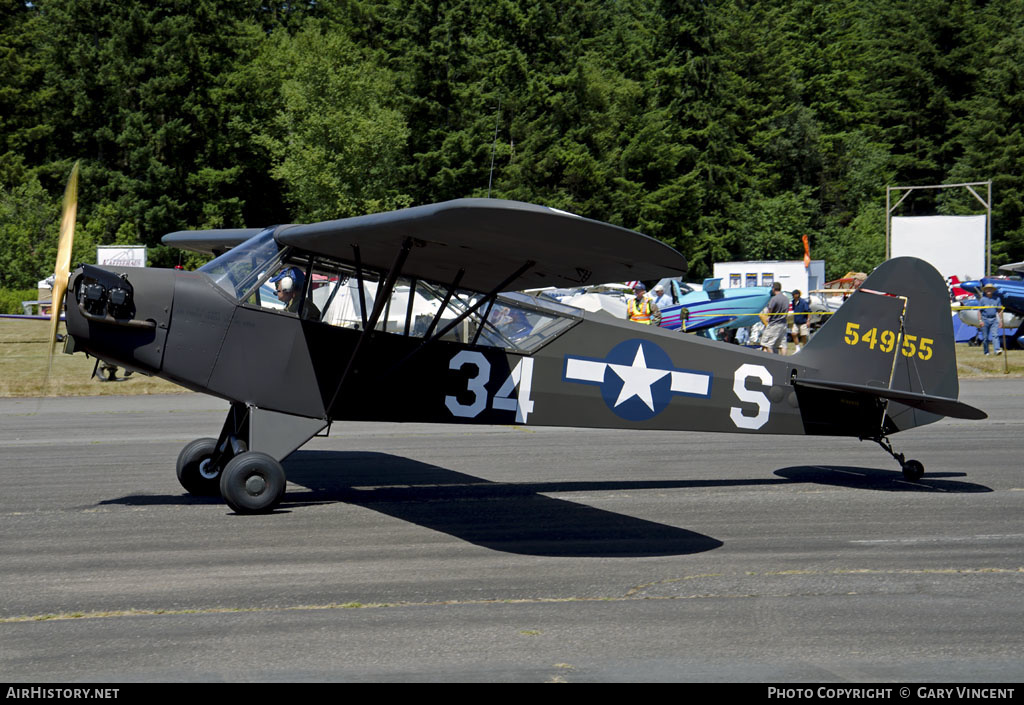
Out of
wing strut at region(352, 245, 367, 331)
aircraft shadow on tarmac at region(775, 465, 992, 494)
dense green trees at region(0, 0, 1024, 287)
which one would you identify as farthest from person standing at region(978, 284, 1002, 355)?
dense green trees at region(0, 0, 1024, 287)

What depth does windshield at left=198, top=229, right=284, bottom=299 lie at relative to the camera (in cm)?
884

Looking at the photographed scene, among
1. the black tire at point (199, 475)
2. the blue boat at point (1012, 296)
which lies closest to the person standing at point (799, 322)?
the blue boat at point (1012, 296)

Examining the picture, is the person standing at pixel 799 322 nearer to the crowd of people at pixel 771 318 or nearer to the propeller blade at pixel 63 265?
the crowd of people at pixel 771 318

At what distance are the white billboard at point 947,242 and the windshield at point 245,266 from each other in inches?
1531

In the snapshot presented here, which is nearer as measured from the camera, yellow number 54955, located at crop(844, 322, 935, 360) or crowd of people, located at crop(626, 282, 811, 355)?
yellow number 54955, located at crop(844, 322, 935, 360)

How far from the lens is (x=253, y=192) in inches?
2665

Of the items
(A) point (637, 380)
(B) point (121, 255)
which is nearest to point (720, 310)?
(A) point (637, 380)

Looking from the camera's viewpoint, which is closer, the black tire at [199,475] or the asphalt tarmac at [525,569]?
the asphalt tarmac at [525,569]

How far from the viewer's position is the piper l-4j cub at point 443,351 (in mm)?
8492

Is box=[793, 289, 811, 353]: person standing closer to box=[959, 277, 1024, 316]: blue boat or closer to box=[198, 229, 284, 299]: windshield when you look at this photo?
box=[959, 277, 1024, 316]: blue boat

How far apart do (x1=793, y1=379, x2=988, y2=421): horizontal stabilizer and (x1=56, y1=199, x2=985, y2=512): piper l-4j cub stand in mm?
23

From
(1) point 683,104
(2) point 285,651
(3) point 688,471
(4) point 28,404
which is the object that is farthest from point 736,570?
(1) point 683,104

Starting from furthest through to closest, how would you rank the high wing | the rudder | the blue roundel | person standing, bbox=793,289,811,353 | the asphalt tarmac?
person standing, bbox=793,289,811,353, the rudder, the blue roundel, the high wing, the asphalt tarmac

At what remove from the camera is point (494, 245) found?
24.2 ft
